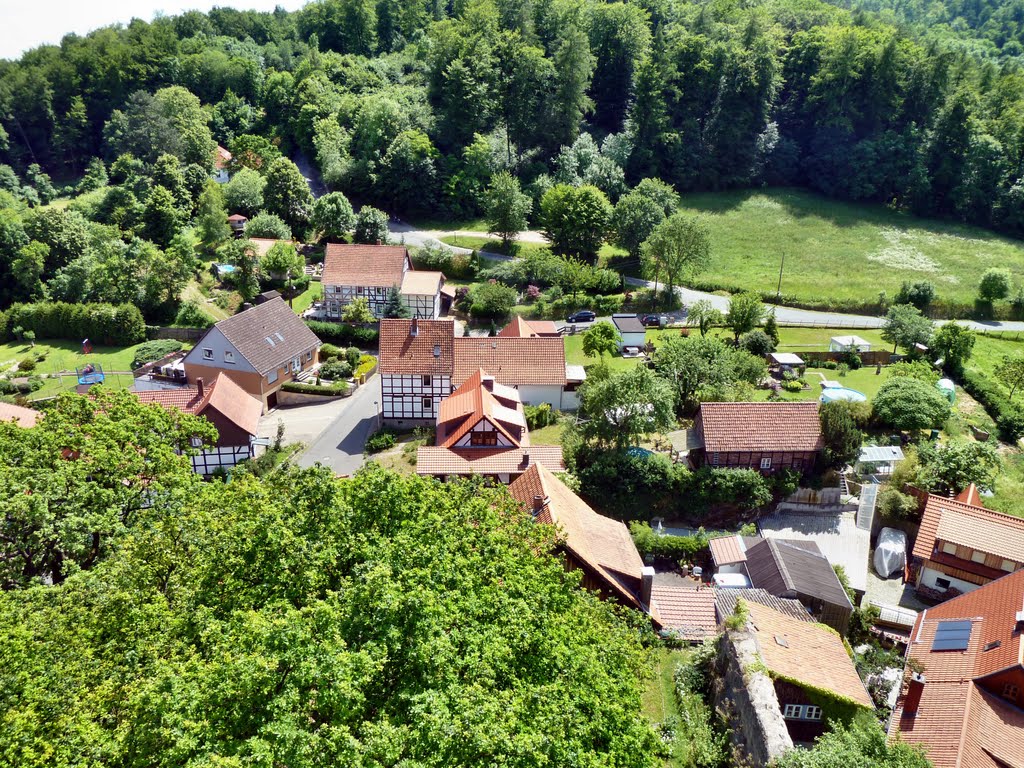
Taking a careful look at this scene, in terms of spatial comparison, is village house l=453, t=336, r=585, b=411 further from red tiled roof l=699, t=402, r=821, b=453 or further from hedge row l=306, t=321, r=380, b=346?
hedge row l=306, t=321, r=380, b=346

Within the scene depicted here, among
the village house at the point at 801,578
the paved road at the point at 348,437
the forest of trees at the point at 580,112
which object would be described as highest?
the forest of trees at the point at 580,112

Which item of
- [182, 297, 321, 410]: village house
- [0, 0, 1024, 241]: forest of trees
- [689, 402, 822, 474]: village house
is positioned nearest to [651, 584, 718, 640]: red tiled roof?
[689, 402, 822, 474]: village house

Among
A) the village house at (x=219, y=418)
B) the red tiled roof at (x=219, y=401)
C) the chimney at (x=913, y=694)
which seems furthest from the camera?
the red tiled roof at (x=219, y=401)

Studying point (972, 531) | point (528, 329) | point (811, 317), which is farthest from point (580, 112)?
point (972, 531)

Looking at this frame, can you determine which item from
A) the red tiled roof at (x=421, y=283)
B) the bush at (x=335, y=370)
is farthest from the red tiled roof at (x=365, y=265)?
the bush at (x=335, y=370)

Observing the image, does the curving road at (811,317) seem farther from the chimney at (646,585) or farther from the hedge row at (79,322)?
the chimney at (646,585)

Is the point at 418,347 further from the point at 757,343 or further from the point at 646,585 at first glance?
the point at 757,343

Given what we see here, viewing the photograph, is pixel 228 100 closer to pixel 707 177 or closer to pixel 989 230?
pixel 707 177

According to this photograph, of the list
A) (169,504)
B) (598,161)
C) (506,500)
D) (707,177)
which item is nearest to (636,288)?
(598,161)
